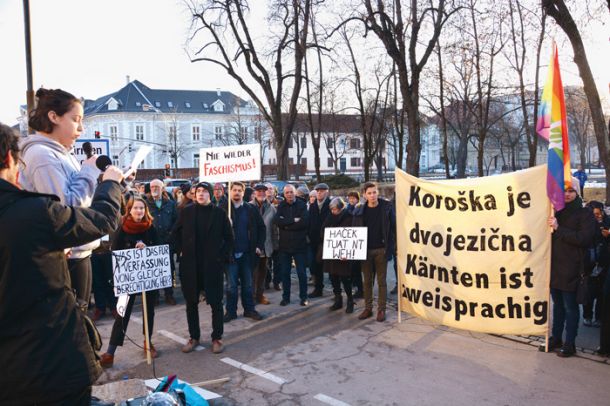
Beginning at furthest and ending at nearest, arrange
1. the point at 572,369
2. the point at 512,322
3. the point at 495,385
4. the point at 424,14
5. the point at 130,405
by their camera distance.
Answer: the point at 424,14 → the point at 512,322 → the point at 572,369 → the point at 495,385 → the point at 130,405

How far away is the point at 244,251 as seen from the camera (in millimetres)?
7910

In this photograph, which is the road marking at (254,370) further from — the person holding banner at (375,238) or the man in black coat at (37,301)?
the man in black coat at (37,301)

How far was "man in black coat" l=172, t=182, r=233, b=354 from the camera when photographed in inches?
249

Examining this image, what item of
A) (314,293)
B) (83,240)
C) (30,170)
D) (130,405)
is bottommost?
(314,293)

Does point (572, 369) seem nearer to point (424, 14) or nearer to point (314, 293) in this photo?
point (314, 293)

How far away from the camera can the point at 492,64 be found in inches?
1040

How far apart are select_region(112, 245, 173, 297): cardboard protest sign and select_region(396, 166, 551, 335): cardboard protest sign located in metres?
3.30

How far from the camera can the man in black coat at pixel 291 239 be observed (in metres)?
8.68

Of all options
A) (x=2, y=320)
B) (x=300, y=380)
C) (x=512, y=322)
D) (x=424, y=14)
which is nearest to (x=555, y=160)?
(x=512, y=322)

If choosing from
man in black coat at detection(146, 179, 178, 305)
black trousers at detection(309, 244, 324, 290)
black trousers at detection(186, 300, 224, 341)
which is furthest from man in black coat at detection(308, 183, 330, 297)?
black trousers at detection(186, 300, 224, 341)

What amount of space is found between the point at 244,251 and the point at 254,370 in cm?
257

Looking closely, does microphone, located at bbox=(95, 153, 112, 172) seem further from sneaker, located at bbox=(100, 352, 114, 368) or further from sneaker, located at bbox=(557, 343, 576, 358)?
sneaker, located at bbox=(557, 343, 576, 358)

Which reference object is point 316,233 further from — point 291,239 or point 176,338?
point 176,338

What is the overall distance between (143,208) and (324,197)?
4.08m
